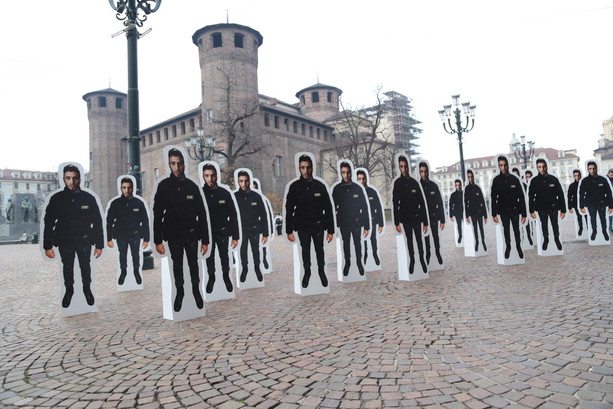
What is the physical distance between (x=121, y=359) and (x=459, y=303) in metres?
4.43

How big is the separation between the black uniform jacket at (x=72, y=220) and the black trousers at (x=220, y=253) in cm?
190

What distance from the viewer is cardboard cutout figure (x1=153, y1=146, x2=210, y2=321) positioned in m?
5.87

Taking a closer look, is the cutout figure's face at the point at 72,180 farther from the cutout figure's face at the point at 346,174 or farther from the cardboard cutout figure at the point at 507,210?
the cardboard cutout figure at the point at 507,210

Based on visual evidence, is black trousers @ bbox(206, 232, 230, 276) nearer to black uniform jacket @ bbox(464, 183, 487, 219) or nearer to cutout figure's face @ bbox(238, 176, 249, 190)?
cutout figure's face @ bbox(238, 176, 249, 190)

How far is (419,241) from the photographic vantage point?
8406 mm

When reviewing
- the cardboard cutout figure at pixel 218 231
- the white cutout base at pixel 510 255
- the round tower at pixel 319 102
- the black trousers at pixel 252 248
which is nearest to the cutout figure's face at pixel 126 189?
the cardboard cutout figure at pixel 218 231

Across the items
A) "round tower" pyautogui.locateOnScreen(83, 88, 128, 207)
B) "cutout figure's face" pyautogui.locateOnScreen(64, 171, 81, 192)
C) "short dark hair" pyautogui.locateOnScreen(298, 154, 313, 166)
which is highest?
"round tower" pyautogui.locateOnScreen(83, 88, 128, 207)

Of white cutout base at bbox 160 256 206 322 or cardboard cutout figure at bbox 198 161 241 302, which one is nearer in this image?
white cutout base at bbox 160 256 206 322

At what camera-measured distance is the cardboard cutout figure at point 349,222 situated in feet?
27.4

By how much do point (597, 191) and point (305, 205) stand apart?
976 cm

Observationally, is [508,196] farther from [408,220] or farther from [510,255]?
[408,220]

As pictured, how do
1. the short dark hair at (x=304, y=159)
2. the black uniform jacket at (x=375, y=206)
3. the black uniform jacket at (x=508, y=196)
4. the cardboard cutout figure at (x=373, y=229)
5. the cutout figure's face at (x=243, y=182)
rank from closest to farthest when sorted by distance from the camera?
the short dark hair at (x=304, y=159) < the cutout figure's face at (x=243, y=182) < the black uniform jacket at (x=508, y=196) < the cardboard cutout figure at (x=373, y=229) < the black uniform jacket at (x=375, y=206)

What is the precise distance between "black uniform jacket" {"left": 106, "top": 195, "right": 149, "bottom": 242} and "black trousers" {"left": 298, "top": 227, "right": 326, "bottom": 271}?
4.07 meters

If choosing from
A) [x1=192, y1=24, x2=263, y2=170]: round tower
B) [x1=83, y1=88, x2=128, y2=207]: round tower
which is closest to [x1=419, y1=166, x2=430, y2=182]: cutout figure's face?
[x1=192, y1=24, x2=263, y2=170]: round tower
